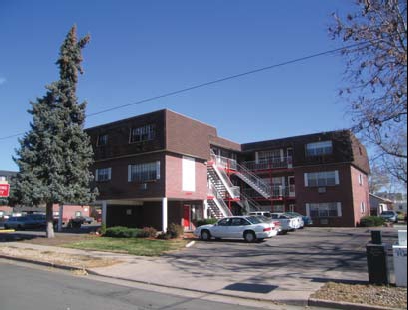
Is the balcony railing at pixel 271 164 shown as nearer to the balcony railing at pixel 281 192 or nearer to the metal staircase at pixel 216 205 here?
the balcony railing at pixel 281 192

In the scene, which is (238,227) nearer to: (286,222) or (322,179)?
(286,222)

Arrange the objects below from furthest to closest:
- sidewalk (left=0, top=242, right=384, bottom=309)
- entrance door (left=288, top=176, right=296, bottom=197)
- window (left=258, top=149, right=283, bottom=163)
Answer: window (left=258, top=149, right=283, bottom=163) < entrance door (left=288, top=176, right=296, bottom=197) < sidewalk (left=0, top=242, right=384, bottom=309)

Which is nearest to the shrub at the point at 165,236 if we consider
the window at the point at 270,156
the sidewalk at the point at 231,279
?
the sidewalk at the point at 231,279

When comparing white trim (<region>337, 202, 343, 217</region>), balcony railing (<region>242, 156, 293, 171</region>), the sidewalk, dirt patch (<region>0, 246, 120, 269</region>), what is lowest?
the sidewalk

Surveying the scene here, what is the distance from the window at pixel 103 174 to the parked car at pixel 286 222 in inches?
524

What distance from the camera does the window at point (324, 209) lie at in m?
35.8

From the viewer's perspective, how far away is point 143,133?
95.9 ft

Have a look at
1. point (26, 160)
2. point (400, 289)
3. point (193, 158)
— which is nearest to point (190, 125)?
point (193, 158)

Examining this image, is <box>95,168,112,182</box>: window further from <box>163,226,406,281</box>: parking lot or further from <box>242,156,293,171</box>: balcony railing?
<box>242,156,293,171</box>: balcony railing

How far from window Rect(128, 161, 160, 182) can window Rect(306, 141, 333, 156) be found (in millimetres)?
16440

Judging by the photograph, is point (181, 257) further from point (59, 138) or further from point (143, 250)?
point (59, 138)

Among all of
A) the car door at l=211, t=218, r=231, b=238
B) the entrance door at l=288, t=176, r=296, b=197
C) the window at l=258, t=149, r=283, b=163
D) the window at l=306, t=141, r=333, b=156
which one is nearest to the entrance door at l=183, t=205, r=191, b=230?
the car door at l=211, t=218, r=231, b=238

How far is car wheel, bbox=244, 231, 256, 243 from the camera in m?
22.2

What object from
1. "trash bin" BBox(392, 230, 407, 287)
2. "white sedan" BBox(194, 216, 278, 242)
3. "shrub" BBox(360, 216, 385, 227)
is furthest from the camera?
"shrub" BBox(360, 216, 385, 227)
